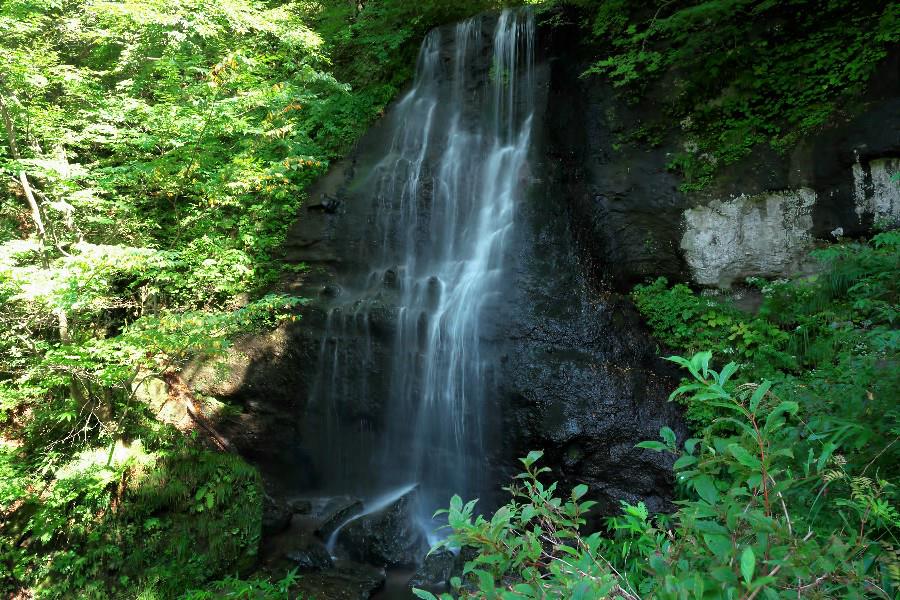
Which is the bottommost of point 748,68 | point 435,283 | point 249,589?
point 249,589

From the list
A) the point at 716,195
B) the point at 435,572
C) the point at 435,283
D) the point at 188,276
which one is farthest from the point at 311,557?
the point at 716,195

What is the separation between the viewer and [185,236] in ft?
28.6

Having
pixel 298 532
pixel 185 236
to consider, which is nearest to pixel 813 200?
pixel 298 532

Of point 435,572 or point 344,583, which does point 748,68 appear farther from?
point 344,583

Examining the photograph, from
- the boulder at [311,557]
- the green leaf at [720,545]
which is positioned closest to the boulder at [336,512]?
the boulder at [311,557]

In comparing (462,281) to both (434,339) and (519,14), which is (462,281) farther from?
(519,14)

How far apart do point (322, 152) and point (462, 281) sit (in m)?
5.09

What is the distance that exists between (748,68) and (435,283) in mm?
5337

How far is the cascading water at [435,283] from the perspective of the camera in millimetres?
6652

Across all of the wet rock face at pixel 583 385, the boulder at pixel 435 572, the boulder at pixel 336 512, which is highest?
the wet rock face at pixel 583 385

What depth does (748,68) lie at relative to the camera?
6664 mm

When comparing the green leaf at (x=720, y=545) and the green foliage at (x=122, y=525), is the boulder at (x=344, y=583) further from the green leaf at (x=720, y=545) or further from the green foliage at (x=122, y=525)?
the green leaf at (x=720, y=545)

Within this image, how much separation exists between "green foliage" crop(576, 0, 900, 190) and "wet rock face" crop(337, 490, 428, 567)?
5849mm

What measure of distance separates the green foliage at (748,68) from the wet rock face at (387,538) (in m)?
5.85
